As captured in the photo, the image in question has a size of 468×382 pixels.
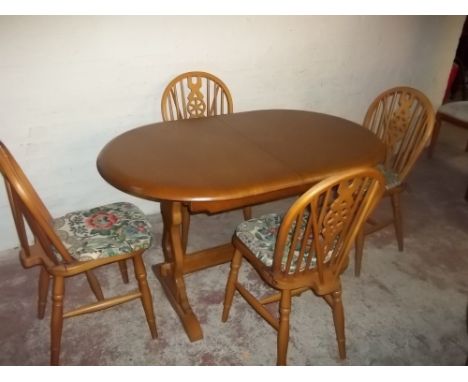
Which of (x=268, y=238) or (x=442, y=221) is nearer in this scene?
(x=268, y=238)

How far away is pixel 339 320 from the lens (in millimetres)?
1556

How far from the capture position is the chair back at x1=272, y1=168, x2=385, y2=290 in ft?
3.74

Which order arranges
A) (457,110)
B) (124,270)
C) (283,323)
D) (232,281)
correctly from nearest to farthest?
(283,323)
(232,281)
(124,270)
(457,110)

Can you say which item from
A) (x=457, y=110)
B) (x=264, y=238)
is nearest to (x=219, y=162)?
(x=264, y=238)

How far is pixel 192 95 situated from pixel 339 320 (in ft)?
4.53

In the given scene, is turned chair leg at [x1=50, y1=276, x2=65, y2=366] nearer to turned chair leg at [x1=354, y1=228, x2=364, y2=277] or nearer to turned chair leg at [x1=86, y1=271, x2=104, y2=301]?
turned chair leg at [x1=86, y1=271, x2=104, y2=301]

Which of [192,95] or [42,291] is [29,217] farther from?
[192,95]

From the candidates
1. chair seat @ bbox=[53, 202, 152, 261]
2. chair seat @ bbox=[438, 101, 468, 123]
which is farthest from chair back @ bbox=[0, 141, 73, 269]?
chair seat @ bbox=[438, 101, 468, 123]

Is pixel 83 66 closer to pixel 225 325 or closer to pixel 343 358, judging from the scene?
pixel 225 325

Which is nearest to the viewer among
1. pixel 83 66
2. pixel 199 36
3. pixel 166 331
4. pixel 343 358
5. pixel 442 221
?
pixel 343 358

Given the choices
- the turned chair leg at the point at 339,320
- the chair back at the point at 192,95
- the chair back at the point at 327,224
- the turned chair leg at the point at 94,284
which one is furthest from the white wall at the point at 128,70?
the turned chair leg at the point at 339,320

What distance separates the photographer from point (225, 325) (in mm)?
1772
